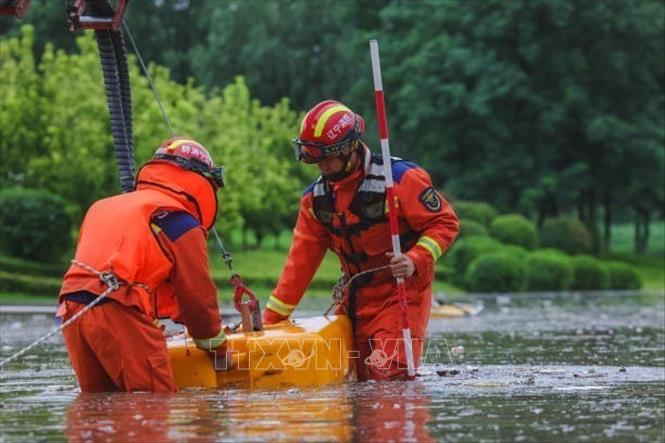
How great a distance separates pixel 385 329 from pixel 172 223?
213cm

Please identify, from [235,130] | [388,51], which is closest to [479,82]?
Answer: [388,51]

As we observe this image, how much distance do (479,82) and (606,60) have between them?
5047 mm

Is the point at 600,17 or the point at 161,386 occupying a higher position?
the point at 600,17

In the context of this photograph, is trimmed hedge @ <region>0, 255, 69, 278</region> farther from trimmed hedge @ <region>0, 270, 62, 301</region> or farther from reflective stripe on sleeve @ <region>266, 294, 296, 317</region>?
reflective stripe on sleeve @ <region>266, 294, 296, 317</region>

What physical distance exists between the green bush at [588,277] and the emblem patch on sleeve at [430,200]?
1430 inches

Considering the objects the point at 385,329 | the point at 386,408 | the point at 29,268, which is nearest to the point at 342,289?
the point at 385,329

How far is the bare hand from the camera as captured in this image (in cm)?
1112

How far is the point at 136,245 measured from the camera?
1000 centimetres

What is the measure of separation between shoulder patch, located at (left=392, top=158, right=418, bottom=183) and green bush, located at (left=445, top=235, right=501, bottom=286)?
3393cm

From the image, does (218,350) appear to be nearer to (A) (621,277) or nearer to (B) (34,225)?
(B) (34,225)

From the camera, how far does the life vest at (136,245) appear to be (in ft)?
32.6

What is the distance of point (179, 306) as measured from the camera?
10.2 metres

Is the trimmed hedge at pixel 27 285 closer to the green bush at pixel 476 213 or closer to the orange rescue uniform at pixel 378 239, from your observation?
the green bush at pixel 476 213

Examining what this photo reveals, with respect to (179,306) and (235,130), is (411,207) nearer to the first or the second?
(179,306)
